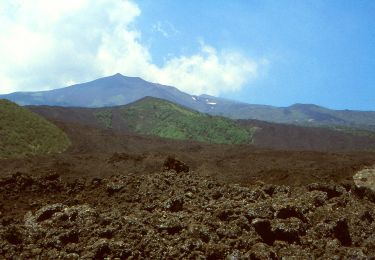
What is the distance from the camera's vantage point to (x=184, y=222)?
7.54 m

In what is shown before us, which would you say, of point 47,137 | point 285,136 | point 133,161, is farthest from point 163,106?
point 133,161

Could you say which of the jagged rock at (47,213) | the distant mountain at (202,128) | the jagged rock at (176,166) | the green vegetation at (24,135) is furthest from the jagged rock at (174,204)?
the distant mountain at (202,128)

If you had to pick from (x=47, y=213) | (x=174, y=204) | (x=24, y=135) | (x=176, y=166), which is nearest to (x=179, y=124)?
(x=24, y=135)

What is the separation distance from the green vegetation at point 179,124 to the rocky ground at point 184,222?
47.0 m

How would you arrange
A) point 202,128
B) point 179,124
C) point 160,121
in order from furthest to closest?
point 160,121 → point 179,124 → point 202,128

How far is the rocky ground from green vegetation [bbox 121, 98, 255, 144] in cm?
4701

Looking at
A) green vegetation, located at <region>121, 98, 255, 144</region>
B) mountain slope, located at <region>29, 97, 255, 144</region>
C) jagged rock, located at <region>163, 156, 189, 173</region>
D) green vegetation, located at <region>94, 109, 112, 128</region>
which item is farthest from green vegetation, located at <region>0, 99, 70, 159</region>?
green vegetation, located at <region>94, 109, 112, 128</region>

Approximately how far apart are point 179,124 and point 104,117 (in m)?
12.9

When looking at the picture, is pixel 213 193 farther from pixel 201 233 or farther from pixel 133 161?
pixel 133 161

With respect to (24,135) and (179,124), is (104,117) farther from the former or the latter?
(24,135)

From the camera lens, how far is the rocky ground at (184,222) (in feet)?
22.2

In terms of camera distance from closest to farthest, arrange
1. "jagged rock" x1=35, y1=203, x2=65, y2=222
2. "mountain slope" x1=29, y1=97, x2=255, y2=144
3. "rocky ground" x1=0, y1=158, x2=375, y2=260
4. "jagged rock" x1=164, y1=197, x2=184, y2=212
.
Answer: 1. "rocky ground" x1=0, y1=158, x2=375, y2=260
2. "jagged rock" x1=35, y1=203, x2=65, y2=222
3. "jagged rock" x1=164, y1=197, x2=184, y2=212
4. "mountain slope" x1=29, y1=97, x2=255, y2=144

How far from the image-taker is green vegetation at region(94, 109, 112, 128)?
2640 inches

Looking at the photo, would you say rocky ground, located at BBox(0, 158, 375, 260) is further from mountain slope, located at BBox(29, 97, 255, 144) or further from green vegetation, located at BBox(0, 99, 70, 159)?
mountain slope, located at BBox(29, 97, 255, 144)
